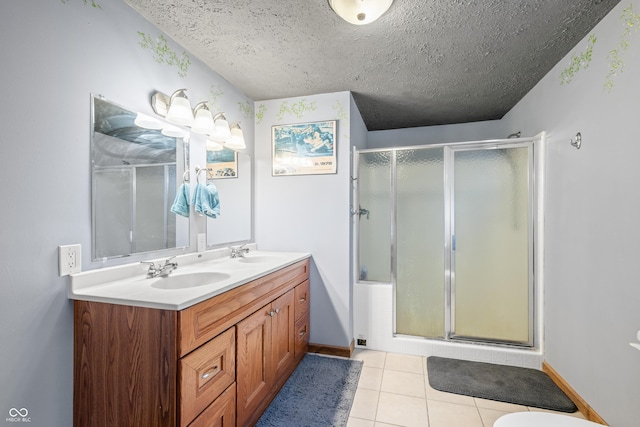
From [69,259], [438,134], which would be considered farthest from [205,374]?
[438,134]

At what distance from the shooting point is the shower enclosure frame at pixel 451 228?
225cm

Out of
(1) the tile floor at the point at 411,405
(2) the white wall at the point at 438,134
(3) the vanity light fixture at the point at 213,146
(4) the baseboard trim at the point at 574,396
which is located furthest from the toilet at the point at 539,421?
(2) the white wall at the point at 438,134

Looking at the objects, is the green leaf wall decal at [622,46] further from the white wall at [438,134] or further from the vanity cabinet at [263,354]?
the vanity cabinet at [263,354]

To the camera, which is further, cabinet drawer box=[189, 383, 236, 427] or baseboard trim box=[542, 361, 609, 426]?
baseboard trim box=[542, 361, 609, 426]

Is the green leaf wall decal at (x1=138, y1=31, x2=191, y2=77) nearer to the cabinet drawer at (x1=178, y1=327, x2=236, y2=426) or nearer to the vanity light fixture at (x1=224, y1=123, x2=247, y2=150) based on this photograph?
the vanity light fixture at (x1=224, y1=123, x2=247, y2=150)

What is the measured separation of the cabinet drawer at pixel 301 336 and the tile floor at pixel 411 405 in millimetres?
493

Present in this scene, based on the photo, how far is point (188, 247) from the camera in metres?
1.87

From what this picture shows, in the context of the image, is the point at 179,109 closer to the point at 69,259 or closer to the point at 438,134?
the point at 69,259

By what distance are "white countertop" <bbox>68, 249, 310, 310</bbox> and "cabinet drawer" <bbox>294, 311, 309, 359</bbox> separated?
0.56 m

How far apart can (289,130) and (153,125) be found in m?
1.16

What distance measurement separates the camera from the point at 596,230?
1.57 meters

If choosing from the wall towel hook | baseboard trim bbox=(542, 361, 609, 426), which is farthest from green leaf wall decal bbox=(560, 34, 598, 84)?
baseboard trim bbox=(542, 361, 609, 426)

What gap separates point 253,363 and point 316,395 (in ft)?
1.90

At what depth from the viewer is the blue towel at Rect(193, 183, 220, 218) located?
1886 millimetres
